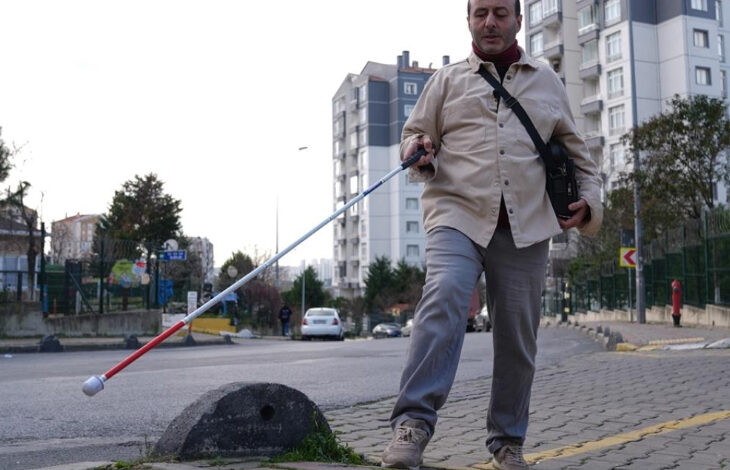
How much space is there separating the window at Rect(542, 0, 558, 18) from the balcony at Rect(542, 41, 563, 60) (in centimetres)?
217

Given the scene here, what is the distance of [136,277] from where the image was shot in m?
23.1

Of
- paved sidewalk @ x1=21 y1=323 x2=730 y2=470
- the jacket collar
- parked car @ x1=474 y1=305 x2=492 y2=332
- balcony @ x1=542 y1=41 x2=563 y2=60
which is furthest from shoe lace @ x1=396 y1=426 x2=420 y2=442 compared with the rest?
balcony @ x1=542 y1=41 x2=563 y2=60

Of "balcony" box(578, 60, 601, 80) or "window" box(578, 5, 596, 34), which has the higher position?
"window" box(578, 5, 596, 34)

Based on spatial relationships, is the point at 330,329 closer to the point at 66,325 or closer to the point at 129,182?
the point at 66,325

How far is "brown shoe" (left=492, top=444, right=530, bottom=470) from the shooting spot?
3.76 m

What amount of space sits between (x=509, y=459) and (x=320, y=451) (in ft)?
2.70

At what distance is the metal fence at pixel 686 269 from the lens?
18719 millimetres

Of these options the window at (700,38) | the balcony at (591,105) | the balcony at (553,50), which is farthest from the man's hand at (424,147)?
the balcony at (553,50)

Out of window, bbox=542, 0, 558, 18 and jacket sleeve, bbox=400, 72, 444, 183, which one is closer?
jacket sleeve, bbox=400, 72, 444, 183

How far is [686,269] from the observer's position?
73.1ft

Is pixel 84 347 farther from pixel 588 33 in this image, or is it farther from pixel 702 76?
pixel 588 33

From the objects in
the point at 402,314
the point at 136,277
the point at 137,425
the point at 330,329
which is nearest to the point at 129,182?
the point at 402,314

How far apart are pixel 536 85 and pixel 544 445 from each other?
6.25 feet

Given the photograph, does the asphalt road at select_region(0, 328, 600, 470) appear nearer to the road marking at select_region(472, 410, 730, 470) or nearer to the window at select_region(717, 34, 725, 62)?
the road marking at select_region(472, 410, 730, 470)
